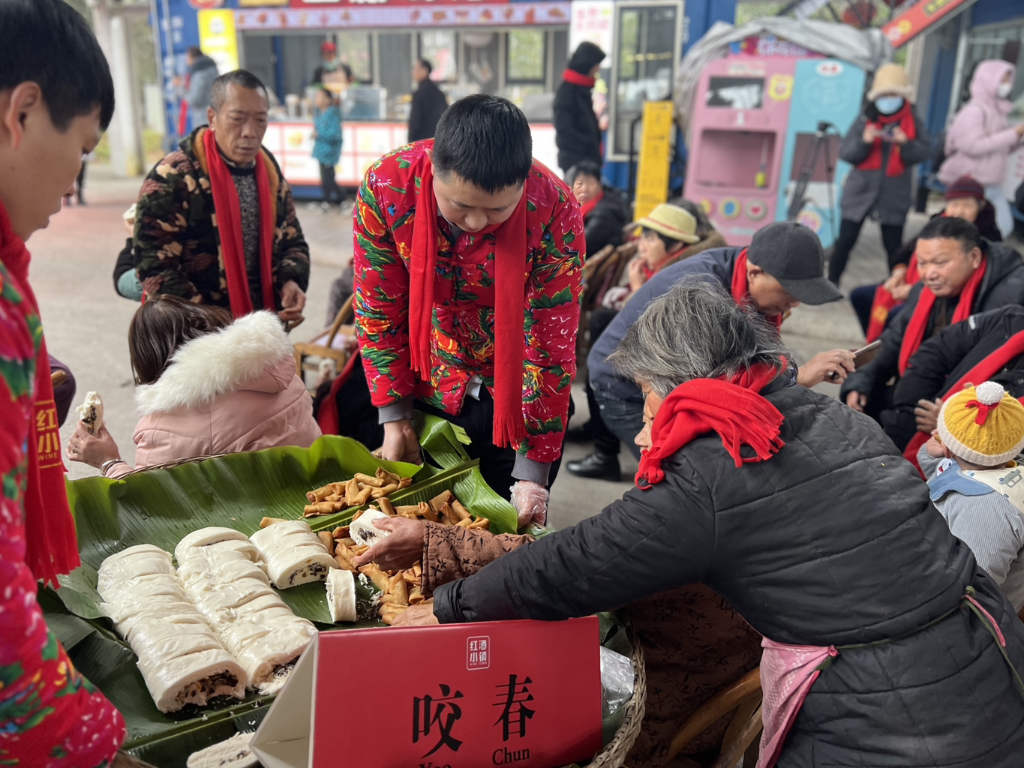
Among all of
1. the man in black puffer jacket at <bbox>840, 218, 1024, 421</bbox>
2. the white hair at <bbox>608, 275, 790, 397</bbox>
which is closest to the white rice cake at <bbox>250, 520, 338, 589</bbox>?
the white hair at <bbox>608, 275, 790, 397</bbox>

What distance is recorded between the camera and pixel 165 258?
2.73 meters

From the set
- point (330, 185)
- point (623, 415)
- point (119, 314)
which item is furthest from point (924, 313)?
point (330, 185)

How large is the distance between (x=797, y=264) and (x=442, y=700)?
6.20ft

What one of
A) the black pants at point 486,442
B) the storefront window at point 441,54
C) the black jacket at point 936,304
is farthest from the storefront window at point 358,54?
the black pants at point 486,442

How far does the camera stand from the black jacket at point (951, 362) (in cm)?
289

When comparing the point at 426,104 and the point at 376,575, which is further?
the point at 426,104

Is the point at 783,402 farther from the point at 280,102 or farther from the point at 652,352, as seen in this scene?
the point at 280,102

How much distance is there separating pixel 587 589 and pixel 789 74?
22.5ft

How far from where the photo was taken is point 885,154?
5879 millimetres

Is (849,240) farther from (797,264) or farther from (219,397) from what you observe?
(219,397)

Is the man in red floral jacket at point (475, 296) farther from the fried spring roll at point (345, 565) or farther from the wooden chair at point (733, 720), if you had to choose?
the wooden chair at point (733, 720)

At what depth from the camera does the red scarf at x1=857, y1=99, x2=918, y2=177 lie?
579 cm

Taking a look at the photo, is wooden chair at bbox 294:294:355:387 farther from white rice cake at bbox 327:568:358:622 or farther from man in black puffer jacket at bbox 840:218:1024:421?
man in black puffer jacket at bbox 840:218:1024:421

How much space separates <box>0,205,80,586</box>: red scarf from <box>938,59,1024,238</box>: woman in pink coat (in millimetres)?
8239
